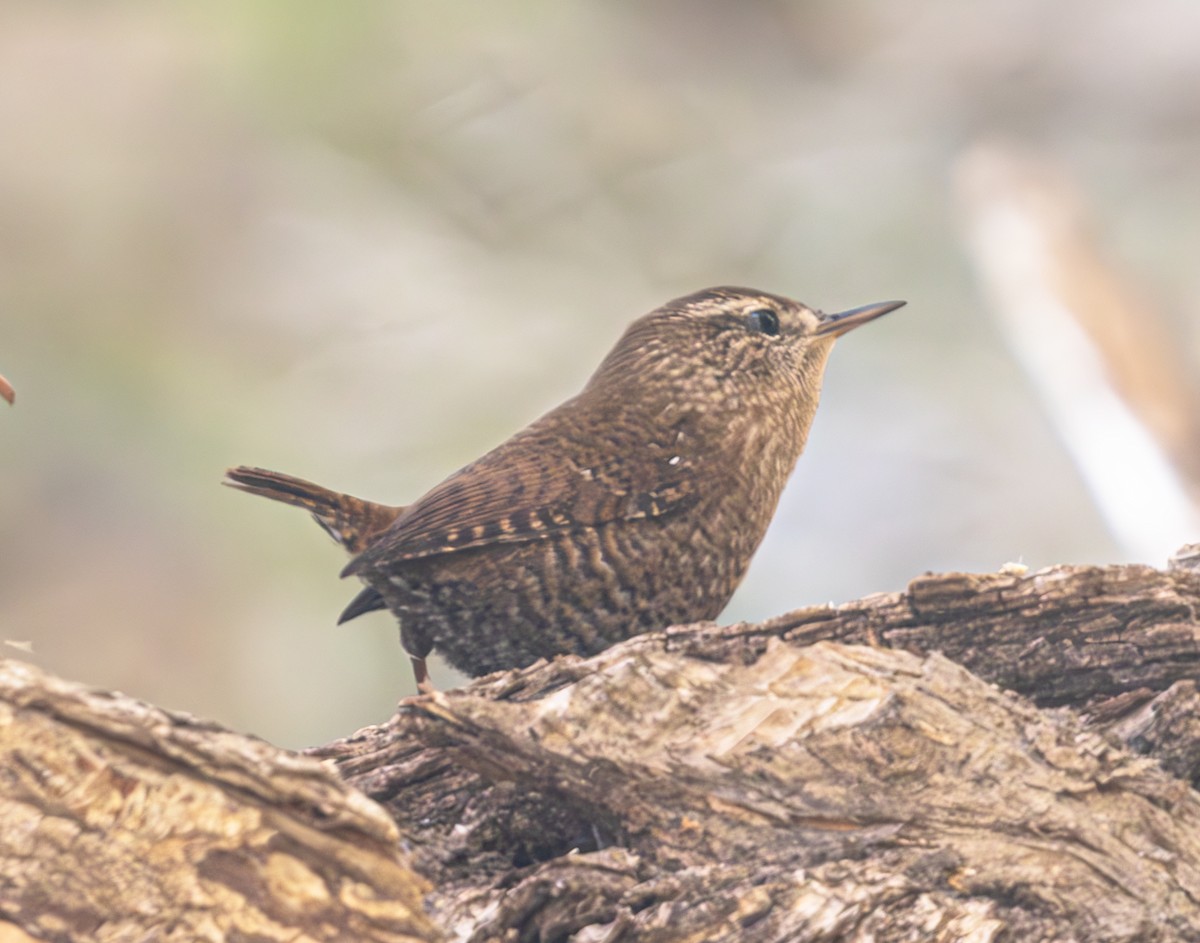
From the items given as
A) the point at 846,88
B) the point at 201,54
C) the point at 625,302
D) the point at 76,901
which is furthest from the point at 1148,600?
the point at 201,54

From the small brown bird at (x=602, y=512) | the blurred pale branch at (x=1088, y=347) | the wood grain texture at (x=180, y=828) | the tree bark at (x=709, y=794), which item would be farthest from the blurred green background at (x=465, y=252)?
the wood grain texture at (x=180, y=828)

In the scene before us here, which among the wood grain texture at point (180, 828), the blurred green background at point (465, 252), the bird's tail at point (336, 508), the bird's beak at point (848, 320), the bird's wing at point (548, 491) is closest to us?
the wood grain texture at point (180, 828)

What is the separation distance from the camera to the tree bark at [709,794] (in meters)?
1.14

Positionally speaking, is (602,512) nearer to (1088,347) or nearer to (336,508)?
(336,508)

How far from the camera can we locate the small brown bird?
1.86 metres

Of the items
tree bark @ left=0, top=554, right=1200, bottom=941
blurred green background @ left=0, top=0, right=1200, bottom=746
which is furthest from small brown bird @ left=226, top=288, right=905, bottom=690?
blurred green background @ left=0, top=0, right=1200, bottom=746

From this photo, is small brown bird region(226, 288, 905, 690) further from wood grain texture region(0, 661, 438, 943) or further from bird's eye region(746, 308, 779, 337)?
wood grain texture region(0, 661, 438, 943)

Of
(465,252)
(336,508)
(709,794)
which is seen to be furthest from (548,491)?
(465,252)

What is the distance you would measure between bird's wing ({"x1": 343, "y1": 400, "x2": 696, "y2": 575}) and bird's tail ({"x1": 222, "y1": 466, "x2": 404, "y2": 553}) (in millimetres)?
87

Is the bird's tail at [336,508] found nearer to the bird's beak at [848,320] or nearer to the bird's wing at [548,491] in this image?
the bird's wing at [548,491]

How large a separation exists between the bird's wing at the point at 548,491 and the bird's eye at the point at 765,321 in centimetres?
28

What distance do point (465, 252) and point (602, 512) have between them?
150 centimetres

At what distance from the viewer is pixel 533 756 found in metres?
1.34

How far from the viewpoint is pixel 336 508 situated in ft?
6.75
